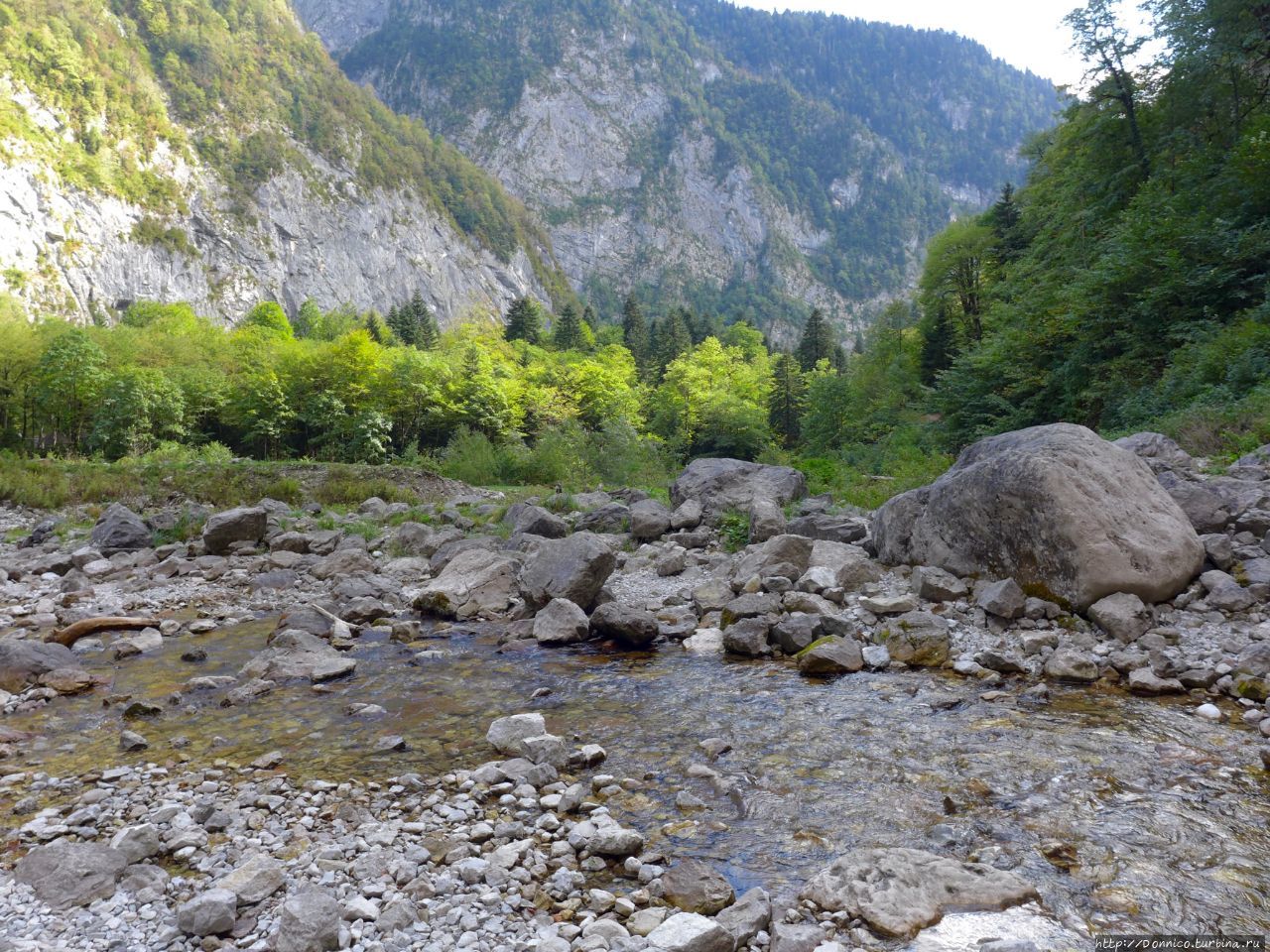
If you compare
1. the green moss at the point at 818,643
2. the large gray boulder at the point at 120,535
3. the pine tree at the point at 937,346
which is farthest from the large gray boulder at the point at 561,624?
the pine tree at the point at 937,346

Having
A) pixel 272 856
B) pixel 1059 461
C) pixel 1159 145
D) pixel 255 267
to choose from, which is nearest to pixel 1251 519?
pixel 1059 461

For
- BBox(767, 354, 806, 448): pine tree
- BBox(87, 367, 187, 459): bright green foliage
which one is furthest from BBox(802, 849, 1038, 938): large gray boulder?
BBox(767, 354, 806, 448): pine tree

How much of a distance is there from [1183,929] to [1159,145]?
93.1 feet

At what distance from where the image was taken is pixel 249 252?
102188mm

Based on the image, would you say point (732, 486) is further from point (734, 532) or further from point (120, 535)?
point (120, 535)

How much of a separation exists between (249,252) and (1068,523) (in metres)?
117

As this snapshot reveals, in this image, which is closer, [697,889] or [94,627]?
[697,889]

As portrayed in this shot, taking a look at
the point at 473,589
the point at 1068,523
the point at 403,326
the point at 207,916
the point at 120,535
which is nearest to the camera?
→ the point at 207,916

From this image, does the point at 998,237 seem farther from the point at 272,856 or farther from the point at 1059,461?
the point at 272,856

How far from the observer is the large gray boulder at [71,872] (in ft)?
12.5

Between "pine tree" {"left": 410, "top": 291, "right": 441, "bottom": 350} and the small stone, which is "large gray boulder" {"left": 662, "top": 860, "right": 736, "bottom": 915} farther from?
"pine tree" {"left": 410, "top": 291, "right": 441, "bottom": 350}

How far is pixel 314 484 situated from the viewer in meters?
28.7

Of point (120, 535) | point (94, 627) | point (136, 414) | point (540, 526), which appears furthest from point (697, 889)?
point (136, 414)

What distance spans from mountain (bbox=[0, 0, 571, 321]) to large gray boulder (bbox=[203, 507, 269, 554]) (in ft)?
266
